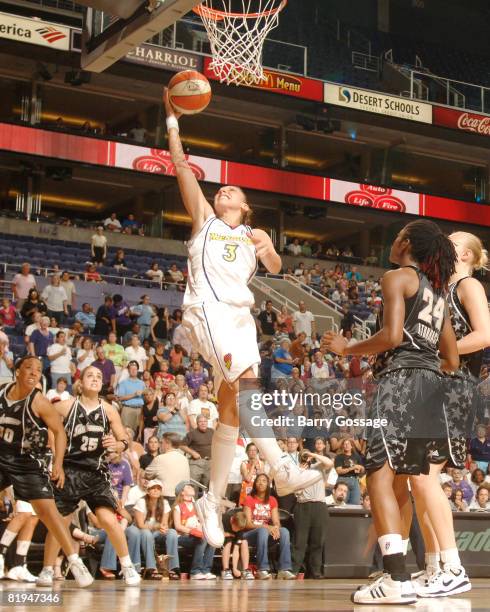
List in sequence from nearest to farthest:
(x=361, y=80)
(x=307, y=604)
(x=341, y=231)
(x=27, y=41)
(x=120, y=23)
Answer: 1. (x=307, y=604)
2. (x=120, y=23)
3. (x=27, y=41)
4. (x=361, y=80)
5. (x=341, y=231)

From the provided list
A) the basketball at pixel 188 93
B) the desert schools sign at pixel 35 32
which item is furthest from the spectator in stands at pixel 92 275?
the basketball at pixel 188 93

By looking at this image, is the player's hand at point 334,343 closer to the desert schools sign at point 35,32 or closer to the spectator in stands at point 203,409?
the spectator in stands at point 203,409

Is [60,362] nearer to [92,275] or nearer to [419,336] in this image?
[92,275]

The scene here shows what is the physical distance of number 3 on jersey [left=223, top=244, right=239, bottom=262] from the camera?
6457mm

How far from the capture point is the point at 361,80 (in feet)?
110

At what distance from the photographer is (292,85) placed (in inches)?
1153

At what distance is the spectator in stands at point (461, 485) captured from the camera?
1424 cm

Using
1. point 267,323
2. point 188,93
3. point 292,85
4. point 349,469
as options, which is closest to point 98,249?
point 267,323

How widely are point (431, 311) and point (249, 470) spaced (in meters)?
6.87

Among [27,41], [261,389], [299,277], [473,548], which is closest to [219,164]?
[299,277]

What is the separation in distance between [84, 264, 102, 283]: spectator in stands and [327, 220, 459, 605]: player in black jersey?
16.7m

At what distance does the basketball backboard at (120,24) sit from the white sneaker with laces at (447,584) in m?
5.01

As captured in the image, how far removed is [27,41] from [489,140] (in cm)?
1657

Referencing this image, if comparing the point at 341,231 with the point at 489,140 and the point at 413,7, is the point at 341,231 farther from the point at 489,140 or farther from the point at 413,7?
the point at 413,7
